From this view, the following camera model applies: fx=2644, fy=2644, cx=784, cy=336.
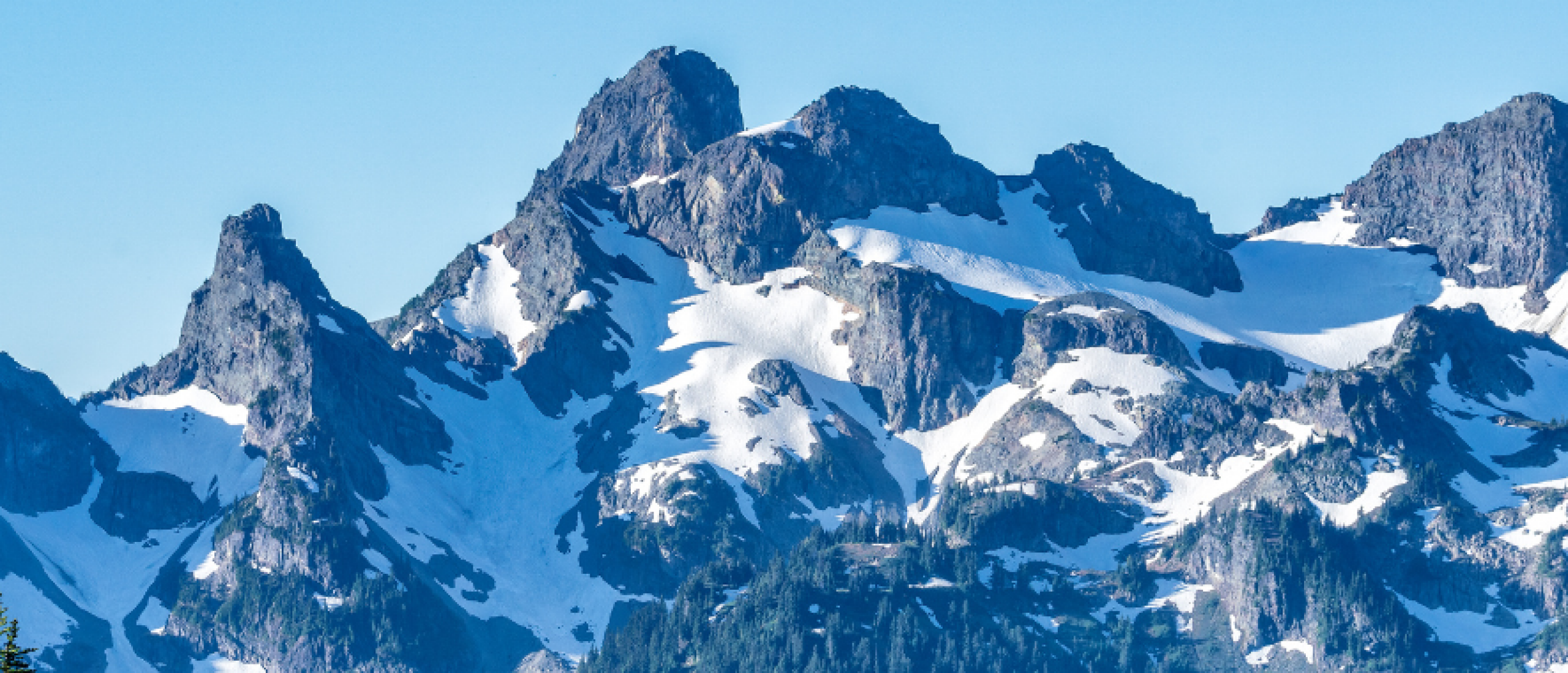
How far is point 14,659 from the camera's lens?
103 meters
